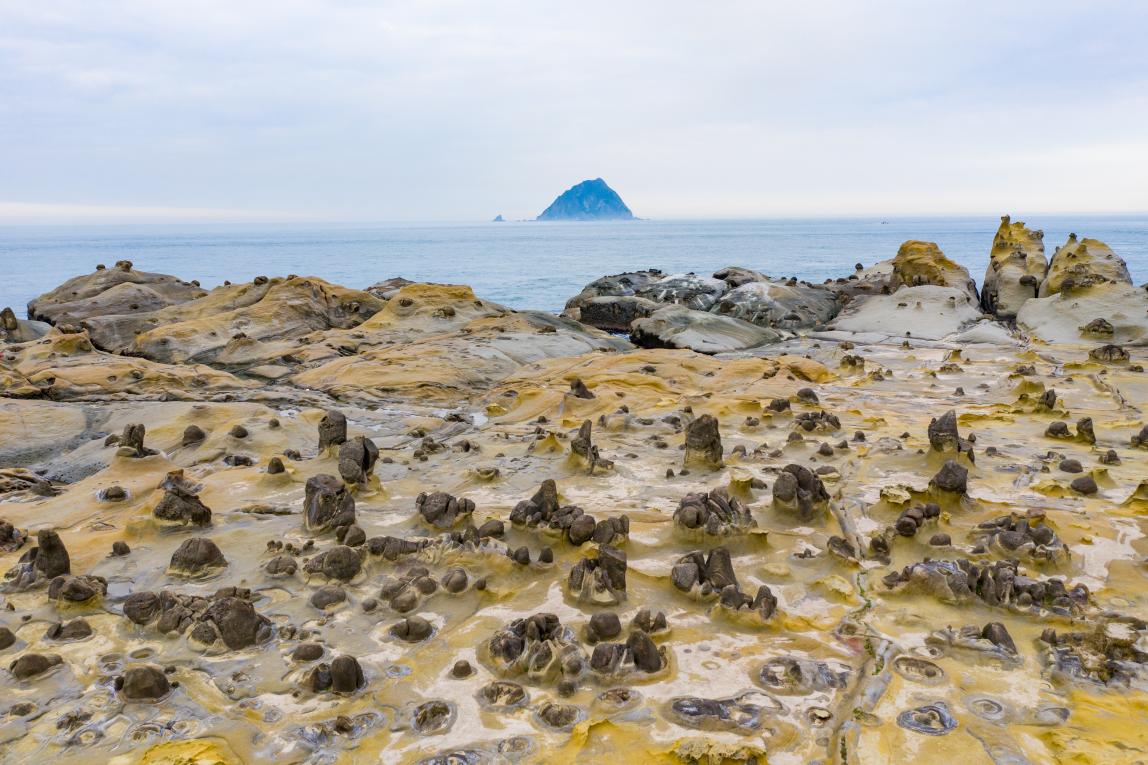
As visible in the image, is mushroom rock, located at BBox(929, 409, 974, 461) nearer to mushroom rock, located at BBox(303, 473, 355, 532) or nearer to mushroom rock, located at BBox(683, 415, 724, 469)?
mushroom rock, located at BBox(683, 415, 724, 469)

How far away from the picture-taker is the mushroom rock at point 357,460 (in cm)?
589

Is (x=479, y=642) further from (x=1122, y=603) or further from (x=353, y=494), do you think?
(x=1122, y=603)

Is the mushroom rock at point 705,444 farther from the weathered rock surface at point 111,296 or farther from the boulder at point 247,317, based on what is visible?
the weathered rock surface at point 111,296

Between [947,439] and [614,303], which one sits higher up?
[947,439]

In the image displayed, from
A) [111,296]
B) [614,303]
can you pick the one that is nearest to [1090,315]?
[614,303]

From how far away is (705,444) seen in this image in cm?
626

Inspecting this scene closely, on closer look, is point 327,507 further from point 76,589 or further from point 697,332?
point 697,332

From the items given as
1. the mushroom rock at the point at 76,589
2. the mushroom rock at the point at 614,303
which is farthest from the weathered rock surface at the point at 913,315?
the mushroom rock at the point at 76,589

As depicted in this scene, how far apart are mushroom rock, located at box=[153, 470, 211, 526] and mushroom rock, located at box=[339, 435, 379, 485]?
0.96 metres

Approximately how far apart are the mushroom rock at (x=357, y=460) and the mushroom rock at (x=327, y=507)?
2.03ft

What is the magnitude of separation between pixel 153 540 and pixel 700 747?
3.85m

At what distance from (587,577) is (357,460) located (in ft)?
8.64

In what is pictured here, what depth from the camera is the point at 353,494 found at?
5844 millimetres

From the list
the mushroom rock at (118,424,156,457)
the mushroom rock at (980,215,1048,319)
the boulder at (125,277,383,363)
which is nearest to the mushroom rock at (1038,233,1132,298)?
the mushroom rock at (980,215,1048,319)
